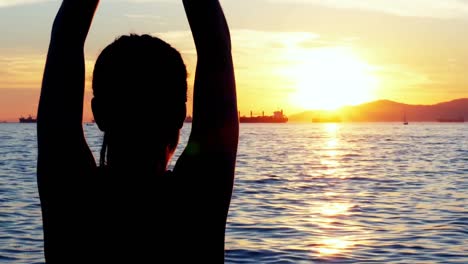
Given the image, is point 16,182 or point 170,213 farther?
point 16,182

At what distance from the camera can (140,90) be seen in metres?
1.53

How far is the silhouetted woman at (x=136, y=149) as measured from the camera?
150 cm

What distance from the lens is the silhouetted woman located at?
1498mm

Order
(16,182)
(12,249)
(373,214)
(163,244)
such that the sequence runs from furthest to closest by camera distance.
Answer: (16,182) → (373,214) → (12,249) → (163,244)

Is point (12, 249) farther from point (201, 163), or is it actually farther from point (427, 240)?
point (201, 163)

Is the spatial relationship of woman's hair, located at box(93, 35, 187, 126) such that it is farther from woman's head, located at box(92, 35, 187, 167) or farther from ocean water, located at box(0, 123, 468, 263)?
ocean water, located at box(0, 123, 468, 263)

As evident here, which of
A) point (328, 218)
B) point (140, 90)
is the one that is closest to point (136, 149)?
point (140, 90)

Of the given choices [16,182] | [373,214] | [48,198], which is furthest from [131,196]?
[16,182]

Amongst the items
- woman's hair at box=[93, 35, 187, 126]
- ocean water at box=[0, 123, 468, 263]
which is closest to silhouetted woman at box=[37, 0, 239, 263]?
woman's hair at box=[93, 35, 187, 126]

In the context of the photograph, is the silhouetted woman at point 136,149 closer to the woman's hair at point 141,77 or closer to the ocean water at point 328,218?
the woman's hair at point 141,77

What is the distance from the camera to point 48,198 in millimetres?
1517

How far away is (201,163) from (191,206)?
9cm

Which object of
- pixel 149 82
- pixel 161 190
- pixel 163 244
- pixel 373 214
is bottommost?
pixel 373 214

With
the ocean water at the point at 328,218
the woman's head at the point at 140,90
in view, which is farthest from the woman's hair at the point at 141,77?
the ocean water at the point at 328,218
